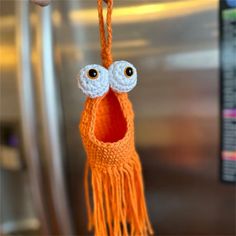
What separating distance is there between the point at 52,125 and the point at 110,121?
299 mm

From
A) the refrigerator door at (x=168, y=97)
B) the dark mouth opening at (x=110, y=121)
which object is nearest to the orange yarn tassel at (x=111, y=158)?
the dark mouth opening at (x=110, y=121)

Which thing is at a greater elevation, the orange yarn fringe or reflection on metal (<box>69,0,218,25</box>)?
reflection on metal (<box>69,0,218,25</box>)

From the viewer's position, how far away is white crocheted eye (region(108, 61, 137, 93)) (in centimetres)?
38

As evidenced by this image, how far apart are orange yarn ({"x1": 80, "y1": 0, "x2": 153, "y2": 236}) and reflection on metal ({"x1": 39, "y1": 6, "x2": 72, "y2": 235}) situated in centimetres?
28

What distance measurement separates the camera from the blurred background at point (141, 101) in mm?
633

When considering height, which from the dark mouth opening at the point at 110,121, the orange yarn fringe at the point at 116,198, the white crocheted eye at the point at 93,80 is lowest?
the orange yarn fringe at the point at 116,198

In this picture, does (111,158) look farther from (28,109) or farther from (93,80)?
(28,109)

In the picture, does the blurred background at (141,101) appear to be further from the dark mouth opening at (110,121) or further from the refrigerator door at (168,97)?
the dark mouth opening at (110,121)

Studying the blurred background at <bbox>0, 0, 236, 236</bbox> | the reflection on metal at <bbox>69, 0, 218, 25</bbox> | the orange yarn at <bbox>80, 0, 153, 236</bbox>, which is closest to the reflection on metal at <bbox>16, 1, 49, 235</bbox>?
the blurred background at <bbox>0, 0, 236, 236</bbox>

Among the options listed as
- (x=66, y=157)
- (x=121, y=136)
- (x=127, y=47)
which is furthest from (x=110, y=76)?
(x=66, y=157)

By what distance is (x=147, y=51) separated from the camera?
0.65 meters

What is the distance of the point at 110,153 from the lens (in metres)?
0.39

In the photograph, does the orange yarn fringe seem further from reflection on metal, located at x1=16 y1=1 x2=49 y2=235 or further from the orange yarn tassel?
reflection on metal, located at x1=16 y1=1 x2=49 y2=235

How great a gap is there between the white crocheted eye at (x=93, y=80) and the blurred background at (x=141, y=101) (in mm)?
268
